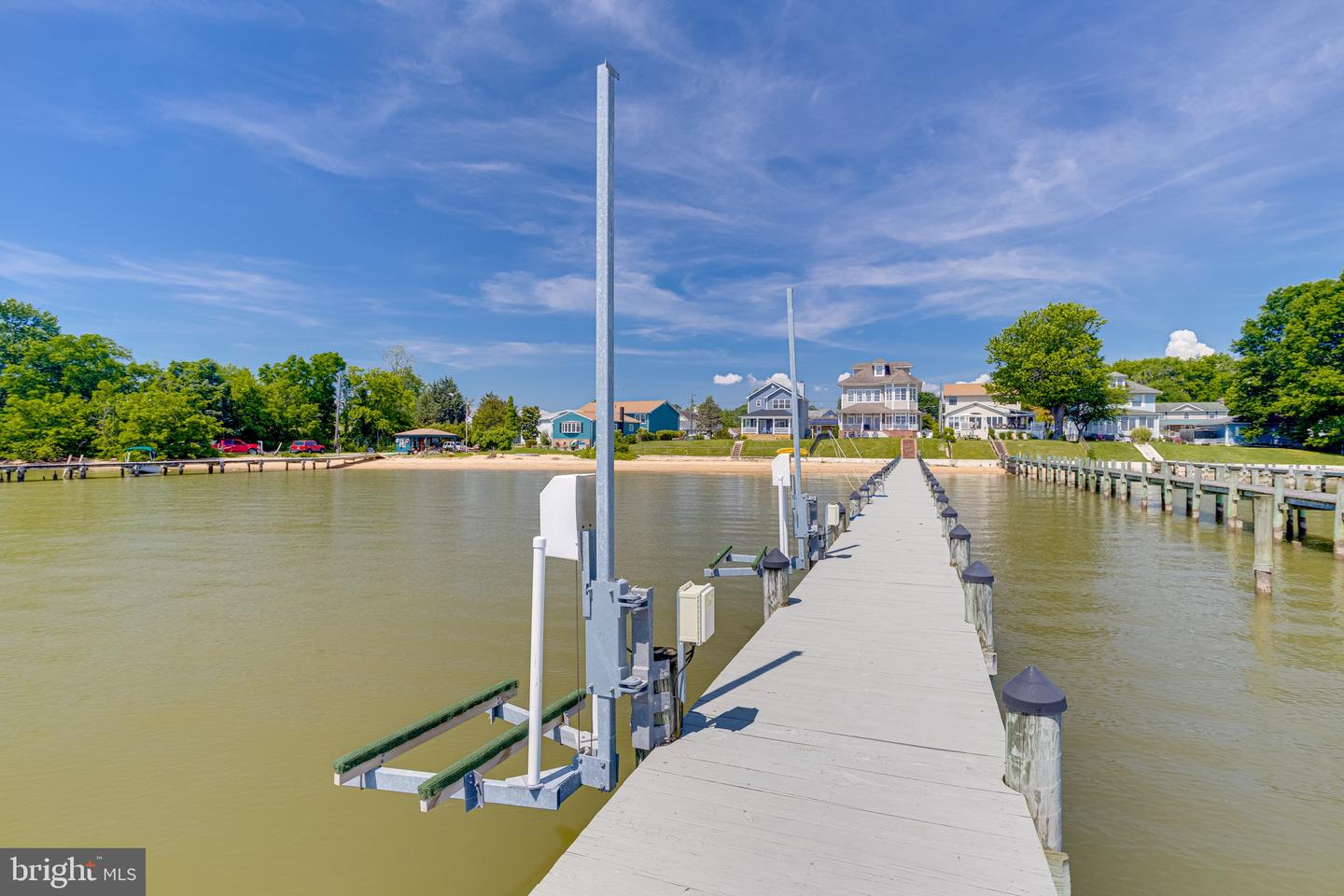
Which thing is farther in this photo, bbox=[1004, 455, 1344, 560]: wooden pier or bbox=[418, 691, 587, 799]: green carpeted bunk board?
bbox=[1004, 455, 1344, 560]: wooden pier

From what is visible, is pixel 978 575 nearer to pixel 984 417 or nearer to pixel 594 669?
pixel 594 669

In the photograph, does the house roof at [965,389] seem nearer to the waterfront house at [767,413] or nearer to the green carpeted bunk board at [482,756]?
the waterfront house at [767,413]

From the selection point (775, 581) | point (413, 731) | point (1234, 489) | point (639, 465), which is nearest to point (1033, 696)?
point (413, 731)

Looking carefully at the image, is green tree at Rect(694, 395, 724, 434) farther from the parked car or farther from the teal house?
the parked car

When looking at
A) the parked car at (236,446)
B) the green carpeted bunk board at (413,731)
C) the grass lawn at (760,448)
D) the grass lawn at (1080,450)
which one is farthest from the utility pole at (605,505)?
the parked car at (236,446)

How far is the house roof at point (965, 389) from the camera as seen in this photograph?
3601 inches

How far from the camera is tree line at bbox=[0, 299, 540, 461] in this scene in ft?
204

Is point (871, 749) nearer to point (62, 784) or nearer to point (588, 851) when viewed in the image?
point (588, 851)

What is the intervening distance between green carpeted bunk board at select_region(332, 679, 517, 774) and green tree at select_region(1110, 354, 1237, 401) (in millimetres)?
118545

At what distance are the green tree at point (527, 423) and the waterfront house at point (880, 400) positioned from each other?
4312cm

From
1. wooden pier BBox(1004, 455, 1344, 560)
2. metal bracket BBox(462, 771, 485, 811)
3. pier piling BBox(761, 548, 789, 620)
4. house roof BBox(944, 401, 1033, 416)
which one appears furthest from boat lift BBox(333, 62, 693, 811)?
house roof BBox(944, 401, 1033, 416)

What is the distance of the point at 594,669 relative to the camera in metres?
4.79

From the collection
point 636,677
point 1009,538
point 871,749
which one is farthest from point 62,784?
point 1009,538

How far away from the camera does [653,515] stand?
29578 millimetres
